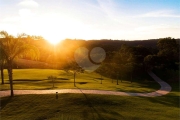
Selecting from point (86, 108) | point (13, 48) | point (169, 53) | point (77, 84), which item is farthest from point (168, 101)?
point (169, 53)

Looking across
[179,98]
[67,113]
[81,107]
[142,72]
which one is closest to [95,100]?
[81,107]

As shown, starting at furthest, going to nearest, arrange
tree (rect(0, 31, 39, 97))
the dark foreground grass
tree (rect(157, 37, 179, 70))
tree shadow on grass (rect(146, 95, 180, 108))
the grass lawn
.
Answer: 1. tree (rect(157, 37, 179, 70))
2. the grass lawn
3. tree (rect(0, 31, 39, 97))
4. tree shadow on grass (rect(146, 95, 180, 108))
5. the dark foreground grass

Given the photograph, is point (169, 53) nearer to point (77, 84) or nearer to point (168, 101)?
point (77, 84)

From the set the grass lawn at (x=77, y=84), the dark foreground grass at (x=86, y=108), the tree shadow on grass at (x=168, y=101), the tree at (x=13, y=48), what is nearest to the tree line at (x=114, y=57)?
the tree at (x=13, y=48)

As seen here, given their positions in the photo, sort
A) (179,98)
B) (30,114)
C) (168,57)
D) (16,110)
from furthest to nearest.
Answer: (168,57) < (179,98) < (16,110) < (30,114)

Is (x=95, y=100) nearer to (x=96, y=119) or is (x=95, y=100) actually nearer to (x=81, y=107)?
(x=81, y=107)

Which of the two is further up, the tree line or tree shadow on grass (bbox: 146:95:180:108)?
the tree line

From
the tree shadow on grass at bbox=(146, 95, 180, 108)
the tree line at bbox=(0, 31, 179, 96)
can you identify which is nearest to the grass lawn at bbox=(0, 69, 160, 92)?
the tree line at bbox=(0, 31, 179, 96)

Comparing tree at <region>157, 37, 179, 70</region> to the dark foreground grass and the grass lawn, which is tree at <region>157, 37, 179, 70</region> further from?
the dark foreground grass
